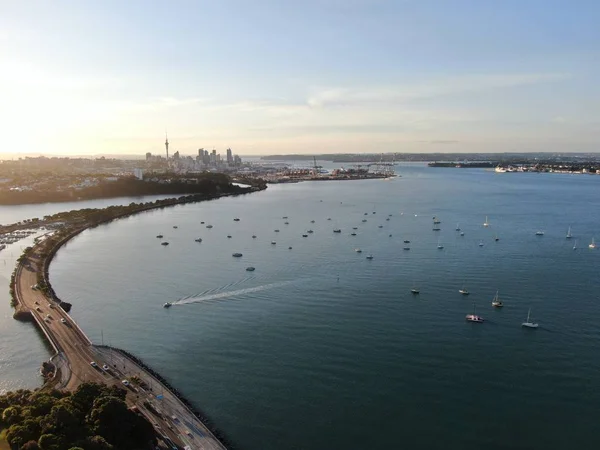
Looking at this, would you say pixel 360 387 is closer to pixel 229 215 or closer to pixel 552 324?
pixel 552 324

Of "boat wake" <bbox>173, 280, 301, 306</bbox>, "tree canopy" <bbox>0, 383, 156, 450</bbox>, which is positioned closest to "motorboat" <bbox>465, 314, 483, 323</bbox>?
"boat wake" <bbox>173, 280, 301, 306</bbox>

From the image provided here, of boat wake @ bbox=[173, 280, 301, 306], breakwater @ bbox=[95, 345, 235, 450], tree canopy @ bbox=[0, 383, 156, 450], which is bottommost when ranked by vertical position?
breakwater @ bbox=[95, 345, 235, 450]

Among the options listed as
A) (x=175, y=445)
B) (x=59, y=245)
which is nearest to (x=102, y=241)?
(x=59, y=245)

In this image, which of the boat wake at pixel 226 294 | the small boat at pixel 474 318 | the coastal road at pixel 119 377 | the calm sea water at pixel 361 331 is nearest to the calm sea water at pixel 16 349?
the coastal road at pixel 119 377

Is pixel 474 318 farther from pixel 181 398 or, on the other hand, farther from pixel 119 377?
pixel 119 377

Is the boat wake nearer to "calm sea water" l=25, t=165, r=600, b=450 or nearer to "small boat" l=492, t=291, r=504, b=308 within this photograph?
"calm sea water" l=25, t=165, r=600, b=450

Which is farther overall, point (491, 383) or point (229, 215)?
point (229, 215)
